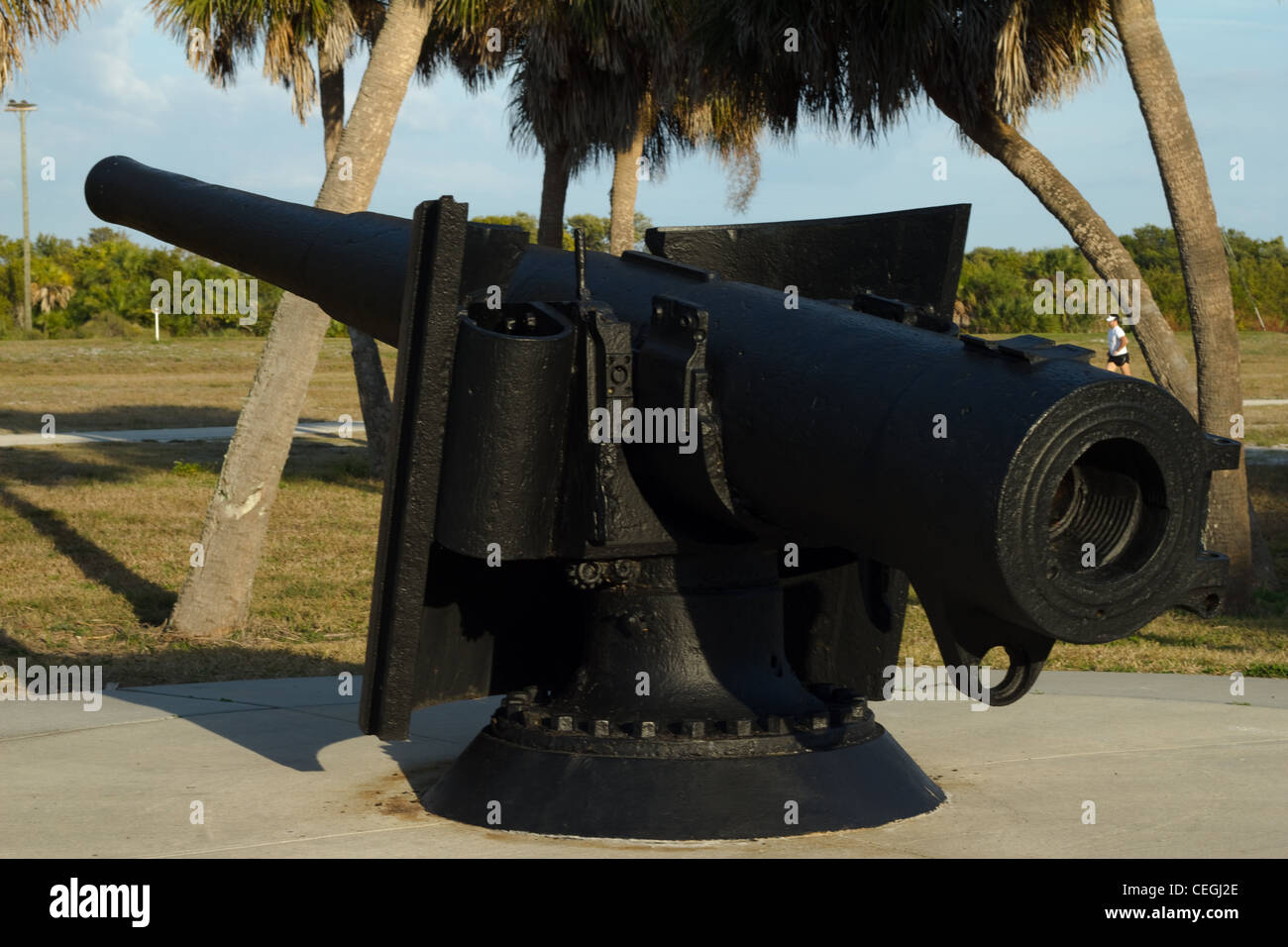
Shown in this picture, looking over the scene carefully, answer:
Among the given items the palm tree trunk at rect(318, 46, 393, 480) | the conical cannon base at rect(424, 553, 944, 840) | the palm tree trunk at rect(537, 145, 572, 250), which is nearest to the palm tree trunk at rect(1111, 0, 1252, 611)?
the conical cannon base at rect(424, 553, 944, 840)

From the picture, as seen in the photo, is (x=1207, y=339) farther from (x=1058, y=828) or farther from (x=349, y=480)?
(x=349, y=480)

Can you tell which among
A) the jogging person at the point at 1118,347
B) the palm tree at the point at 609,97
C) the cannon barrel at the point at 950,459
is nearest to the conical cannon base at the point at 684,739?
the cannon barrel at the point at 950,459

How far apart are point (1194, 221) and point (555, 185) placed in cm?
824

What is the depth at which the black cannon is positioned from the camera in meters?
3.11

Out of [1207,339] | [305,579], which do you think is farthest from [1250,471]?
[305,579]

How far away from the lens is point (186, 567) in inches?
468

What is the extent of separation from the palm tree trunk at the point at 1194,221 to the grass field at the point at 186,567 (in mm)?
1393

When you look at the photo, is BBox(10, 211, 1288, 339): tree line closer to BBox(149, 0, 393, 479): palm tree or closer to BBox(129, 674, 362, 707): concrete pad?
BBox(149, 0, 393, 479): palm tree

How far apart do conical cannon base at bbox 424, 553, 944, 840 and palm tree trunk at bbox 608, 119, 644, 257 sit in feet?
39.9

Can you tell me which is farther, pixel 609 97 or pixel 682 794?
pixel 609 97

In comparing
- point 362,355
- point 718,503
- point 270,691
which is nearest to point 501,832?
point 718,503

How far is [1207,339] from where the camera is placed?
390 inches

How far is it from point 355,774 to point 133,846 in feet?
3.45

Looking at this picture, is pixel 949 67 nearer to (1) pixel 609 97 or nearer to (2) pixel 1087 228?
(2) pixel 1087 228
